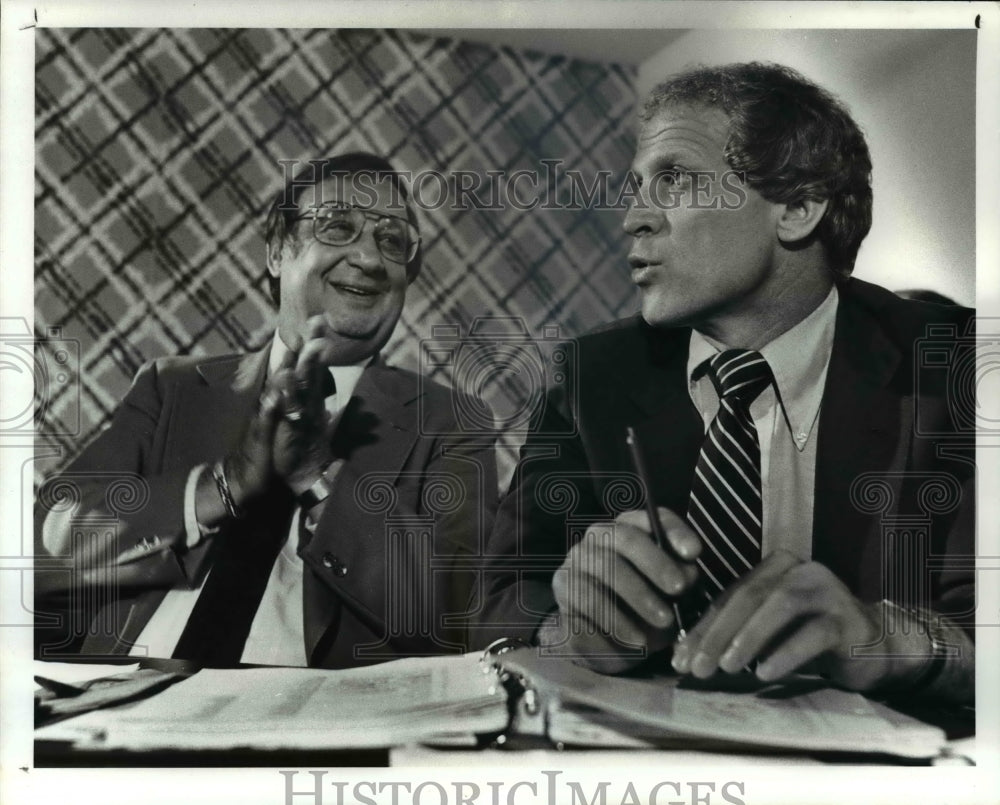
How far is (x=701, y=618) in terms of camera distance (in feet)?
6.09

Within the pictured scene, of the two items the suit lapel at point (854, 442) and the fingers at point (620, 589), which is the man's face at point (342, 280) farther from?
the suit lapel at point (854, 442)

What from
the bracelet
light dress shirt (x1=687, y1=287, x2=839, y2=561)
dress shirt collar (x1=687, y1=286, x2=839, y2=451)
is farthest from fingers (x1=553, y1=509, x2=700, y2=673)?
the bracelet

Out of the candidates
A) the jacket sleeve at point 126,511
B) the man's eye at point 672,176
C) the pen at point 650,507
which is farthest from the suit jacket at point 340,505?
the man's eye at point 672,176

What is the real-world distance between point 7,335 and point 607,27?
129cm

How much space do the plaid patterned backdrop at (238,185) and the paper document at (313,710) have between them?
16.8 inches

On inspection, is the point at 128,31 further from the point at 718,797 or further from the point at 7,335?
the point at 718,797

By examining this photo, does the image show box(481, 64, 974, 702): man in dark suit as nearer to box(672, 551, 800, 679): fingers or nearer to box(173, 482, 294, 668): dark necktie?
box(672, 551, 800, 679): fingers

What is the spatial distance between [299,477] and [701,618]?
2.62 feet

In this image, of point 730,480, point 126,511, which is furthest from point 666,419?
point 126,511

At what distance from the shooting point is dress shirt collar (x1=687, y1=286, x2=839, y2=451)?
6.20ft

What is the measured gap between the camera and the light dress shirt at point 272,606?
1869 millimetres

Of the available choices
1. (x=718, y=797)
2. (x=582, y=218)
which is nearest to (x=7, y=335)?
(x=582, y=218)

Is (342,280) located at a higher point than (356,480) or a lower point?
higher

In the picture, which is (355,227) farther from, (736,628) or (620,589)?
(736,628)
